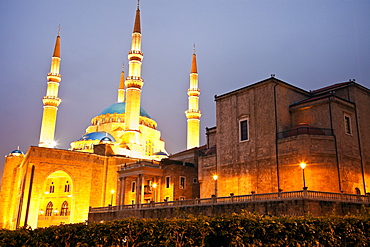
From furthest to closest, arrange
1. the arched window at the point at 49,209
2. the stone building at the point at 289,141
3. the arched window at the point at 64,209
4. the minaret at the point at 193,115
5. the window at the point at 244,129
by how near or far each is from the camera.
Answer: the minaret at the point at 193,115
the arched window at the point at 49,209
the arched window at the point at 64,209
the window at the point at 244,129
the stone building at the point at 289,141

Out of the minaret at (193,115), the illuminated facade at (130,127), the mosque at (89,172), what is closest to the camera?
the mosque at (89,172)

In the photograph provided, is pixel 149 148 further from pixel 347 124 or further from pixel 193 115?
pixel 347 124

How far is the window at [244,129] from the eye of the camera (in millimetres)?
28609

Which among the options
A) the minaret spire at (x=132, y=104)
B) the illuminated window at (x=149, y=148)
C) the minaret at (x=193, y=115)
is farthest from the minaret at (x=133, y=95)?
the illuminated window at (x=149, y=148)

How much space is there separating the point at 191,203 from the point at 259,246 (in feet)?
50.9

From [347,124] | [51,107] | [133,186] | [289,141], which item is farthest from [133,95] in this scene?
[347,124]

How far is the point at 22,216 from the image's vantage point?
117 feet

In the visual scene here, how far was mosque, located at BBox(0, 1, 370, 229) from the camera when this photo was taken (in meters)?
24.0

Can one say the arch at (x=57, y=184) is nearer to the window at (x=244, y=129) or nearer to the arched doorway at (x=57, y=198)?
the arched doorway at (x=57, y=198)

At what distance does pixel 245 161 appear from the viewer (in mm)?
27844

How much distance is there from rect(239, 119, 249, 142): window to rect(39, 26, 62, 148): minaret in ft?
107

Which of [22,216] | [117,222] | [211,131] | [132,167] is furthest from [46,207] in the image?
[117,222]

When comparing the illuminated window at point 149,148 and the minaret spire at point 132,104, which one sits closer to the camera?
the minaret spire at point 132,104

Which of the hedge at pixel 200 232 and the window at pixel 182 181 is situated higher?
the window at pixel 182 181
